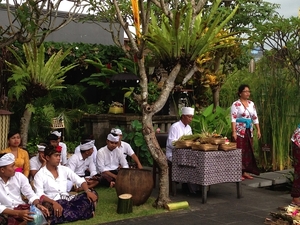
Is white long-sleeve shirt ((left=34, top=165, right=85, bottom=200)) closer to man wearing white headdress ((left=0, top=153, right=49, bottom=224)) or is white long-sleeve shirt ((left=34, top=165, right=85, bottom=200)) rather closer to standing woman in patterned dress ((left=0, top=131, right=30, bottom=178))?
man wearing white headdress ((left=0, top=153, right=49, bottom=224))

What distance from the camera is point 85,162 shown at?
9.62m

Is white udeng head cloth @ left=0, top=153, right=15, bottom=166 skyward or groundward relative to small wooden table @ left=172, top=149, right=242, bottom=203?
skyward

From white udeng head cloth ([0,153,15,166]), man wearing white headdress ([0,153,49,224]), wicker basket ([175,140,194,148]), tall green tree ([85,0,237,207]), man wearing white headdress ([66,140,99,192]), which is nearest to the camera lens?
man wearing white headdress ([0,153,49,224])

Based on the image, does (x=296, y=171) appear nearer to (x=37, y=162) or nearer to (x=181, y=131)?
(x=181, y=131)

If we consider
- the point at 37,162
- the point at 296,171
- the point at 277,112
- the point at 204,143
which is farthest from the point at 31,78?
the point at 296,171

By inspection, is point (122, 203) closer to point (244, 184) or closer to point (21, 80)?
point (244, 184)

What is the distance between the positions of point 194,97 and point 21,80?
559 centimetres

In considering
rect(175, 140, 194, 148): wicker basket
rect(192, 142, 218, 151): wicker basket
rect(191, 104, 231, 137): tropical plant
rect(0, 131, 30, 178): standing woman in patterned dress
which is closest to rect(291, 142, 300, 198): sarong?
rect(192, 142, 218, 151): wicker basket

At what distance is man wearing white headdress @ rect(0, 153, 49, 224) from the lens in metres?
6.54

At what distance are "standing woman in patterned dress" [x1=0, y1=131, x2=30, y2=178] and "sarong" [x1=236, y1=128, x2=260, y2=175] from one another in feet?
13.2

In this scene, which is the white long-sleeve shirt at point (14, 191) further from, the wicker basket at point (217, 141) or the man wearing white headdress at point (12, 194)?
the wicker basket at point (217, 141)

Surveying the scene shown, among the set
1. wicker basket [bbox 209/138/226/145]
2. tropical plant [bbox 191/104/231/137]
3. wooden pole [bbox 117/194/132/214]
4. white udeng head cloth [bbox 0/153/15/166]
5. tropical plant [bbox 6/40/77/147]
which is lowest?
wooden pole [bbox 117/194/132/214]

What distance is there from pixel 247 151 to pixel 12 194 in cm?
499

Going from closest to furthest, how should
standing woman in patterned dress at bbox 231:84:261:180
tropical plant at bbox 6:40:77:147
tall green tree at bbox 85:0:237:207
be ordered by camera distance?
tall green tree at bbox 85:0:237:207 < standing woman in patterned dress at bbox 231:84:261:180 < tropical plant at bbox 6:40:77:147
